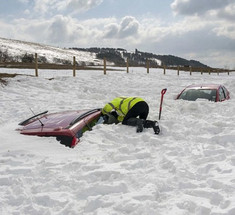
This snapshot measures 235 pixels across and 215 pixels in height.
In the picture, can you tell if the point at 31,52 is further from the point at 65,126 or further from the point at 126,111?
the point at 65,126

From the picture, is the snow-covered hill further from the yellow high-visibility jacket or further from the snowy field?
the snowy field

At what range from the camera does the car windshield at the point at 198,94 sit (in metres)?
9.44

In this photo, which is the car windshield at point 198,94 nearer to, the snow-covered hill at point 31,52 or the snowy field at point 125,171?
the snowy field at point 125,171

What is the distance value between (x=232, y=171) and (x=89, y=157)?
2.21 m

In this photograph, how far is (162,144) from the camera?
531 cm

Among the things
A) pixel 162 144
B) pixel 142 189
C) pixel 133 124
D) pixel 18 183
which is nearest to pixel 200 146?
pixel 162 144

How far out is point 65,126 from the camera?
17.1ft

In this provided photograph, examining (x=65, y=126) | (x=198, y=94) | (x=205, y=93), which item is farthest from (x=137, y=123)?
(x=205, y=93)

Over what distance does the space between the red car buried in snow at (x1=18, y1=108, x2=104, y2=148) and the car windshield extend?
4.48 m

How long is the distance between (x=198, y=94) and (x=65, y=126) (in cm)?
592

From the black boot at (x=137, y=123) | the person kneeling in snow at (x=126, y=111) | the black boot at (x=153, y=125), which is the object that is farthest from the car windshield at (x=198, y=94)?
the black boot at (x=137, y=123)

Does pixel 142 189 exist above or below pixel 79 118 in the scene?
below

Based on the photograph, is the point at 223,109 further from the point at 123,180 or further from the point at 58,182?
the point at 58,182

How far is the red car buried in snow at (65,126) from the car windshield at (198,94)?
4.48 meters
